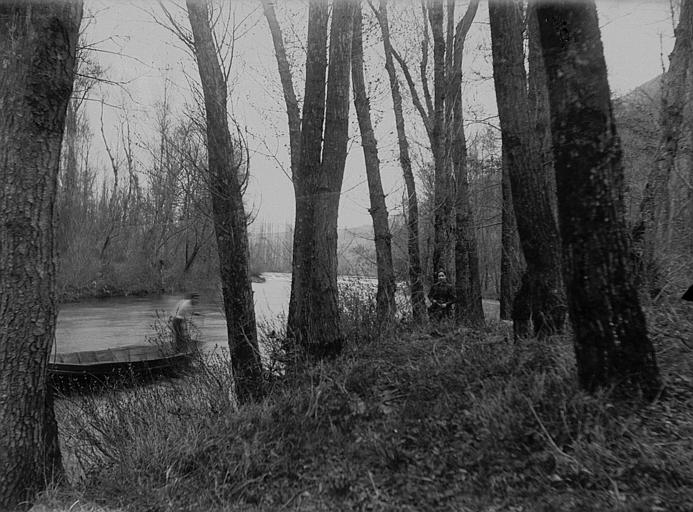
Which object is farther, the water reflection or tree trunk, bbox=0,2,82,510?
the water reflection

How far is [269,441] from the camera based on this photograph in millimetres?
3564

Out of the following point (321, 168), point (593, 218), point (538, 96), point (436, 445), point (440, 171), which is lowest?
point (436, 445)

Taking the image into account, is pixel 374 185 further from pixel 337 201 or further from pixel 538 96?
pixel 337 201

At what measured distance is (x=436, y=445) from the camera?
3074mm

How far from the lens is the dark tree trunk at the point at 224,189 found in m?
6.07

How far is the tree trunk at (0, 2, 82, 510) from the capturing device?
3.98 meters

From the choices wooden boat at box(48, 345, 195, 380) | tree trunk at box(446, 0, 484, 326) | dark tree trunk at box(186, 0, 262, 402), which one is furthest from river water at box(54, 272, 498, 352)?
dark tree trunk at box(186, 0, 262, 402)

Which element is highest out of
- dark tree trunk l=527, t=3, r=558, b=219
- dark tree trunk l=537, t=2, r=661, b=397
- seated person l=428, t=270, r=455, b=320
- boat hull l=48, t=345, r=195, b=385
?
dark tree trunk l=527, t=3, r=558, b=219

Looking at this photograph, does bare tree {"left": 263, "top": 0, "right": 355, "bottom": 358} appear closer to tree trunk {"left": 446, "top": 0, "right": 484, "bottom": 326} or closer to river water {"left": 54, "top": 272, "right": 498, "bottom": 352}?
river water {"left": 54, "top": 272, "right": 498, "bottom": 352}

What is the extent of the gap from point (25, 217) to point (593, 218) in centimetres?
433

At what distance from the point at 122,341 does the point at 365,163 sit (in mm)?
11003

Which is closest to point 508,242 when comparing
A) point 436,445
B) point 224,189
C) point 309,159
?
point 309,159

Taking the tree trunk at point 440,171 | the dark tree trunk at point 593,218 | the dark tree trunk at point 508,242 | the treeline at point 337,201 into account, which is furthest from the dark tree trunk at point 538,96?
the dark tree trunk at point 593,218

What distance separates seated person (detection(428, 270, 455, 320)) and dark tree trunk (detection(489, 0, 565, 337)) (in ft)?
11.4
